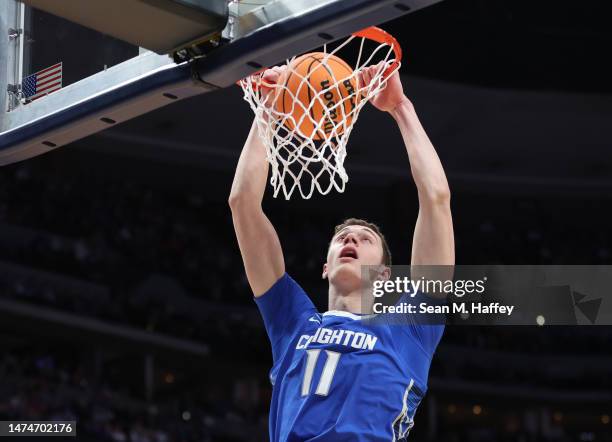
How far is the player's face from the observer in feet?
12.6

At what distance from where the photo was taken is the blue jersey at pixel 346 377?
344 centimetres

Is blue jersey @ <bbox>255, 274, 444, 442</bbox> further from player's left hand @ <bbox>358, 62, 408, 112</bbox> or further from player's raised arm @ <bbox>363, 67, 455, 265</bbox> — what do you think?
player's left hand @ <bbox>358, 62, 408, 112</bbox>

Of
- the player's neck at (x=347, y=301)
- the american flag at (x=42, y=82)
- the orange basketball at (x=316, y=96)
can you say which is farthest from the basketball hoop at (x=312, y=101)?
the american flag at (x=42, y=82)

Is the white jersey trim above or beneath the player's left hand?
beneath

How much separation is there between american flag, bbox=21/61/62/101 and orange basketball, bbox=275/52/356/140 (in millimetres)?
843

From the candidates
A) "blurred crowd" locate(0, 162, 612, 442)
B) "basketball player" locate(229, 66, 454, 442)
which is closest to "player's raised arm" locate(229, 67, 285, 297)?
"basketball player" locate(229, 66, 454, 442)

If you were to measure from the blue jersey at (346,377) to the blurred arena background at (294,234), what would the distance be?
9.78 m

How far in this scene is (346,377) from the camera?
138 inches

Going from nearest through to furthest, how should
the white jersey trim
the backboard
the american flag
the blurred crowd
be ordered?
the backboard → the american flag → the white jersey trim → the blurred crowd

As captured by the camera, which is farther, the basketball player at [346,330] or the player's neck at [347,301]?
the player's neck at [347,301]

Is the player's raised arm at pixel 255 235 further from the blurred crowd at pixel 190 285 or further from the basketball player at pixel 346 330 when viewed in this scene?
the blurred crowd at pixel 190 285

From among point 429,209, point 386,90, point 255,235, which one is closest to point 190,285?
point 255,235

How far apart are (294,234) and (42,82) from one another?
16882 millimetres

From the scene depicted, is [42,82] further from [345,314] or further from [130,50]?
[345,314]
